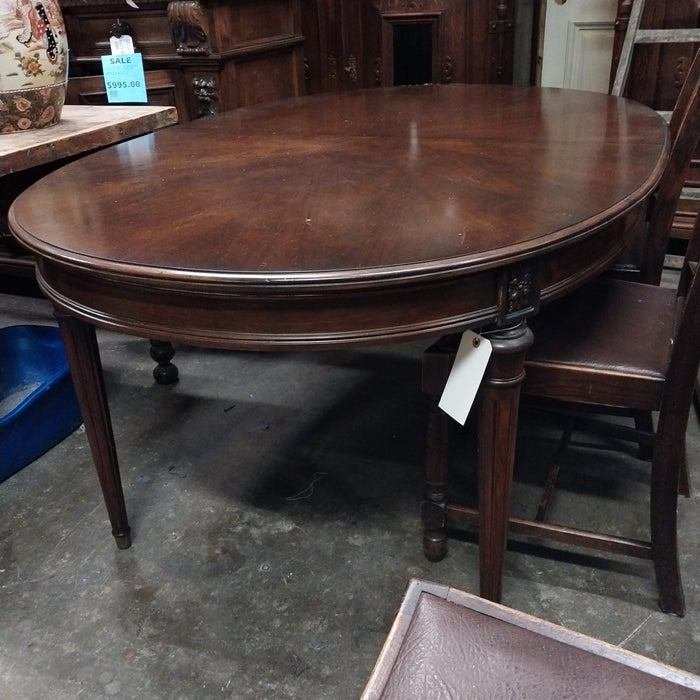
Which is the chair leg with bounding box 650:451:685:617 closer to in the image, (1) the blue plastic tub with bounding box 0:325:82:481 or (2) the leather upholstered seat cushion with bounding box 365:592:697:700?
(2) the leather upholstered seat cushion with bounding box 365:592:697:700

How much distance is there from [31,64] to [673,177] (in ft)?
4.86

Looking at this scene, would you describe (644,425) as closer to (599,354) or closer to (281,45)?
(599,354)

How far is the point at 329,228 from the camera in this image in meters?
0.95

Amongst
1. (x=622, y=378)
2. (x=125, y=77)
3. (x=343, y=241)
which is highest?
(x=125, y=77)

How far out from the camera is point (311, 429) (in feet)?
6.14

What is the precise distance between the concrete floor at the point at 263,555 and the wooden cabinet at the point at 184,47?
1.06 meters

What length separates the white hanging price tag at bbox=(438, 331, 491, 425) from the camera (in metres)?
0.97

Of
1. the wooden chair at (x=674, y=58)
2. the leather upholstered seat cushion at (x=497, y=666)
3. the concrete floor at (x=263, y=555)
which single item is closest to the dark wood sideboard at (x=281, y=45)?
the wooden chair at (x=674, y=58)

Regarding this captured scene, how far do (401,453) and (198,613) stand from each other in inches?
25.5

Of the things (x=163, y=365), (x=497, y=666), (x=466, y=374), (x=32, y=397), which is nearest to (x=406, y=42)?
(x=163, y=365)


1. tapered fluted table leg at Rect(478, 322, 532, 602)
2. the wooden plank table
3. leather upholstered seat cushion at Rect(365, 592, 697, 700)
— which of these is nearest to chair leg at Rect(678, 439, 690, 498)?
tapered fluted table leg at Rect(478, 322, 532, 602)

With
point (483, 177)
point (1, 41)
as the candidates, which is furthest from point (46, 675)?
point (1, 41)

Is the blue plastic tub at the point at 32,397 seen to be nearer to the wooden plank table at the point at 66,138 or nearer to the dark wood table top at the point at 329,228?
the wooden plank table at the point at 66,138

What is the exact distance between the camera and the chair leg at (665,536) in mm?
1199
